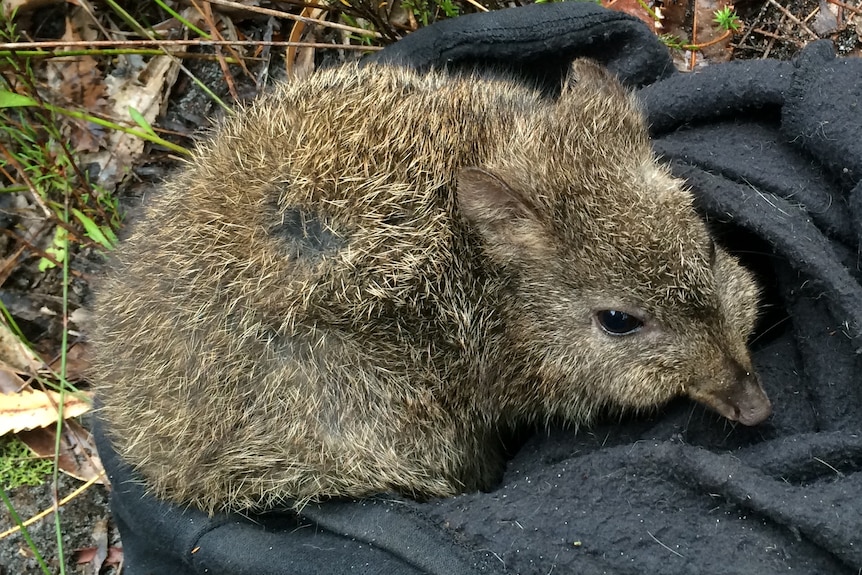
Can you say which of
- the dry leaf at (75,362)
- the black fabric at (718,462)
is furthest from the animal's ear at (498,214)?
the dry leaf at (75,362)

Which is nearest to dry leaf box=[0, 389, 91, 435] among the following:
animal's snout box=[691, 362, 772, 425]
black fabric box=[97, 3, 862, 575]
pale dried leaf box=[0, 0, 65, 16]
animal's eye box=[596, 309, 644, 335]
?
black fabric box=[97, 3, 862, 575]

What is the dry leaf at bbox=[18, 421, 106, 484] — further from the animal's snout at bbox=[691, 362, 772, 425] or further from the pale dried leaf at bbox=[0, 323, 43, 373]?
the animal's snout at bbox=[691, 362, 772, 425]

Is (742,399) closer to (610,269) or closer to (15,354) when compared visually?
(610,269)

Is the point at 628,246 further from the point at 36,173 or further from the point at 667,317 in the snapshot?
the point at 36,173

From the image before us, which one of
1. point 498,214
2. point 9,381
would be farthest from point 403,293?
point 9,381

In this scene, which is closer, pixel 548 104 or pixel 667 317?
pixel 667 317

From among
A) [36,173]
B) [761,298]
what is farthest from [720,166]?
[36,173]

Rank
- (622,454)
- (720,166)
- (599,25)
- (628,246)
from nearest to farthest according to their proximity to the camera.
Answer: (628,246)
(622,454)
(720,166)
(599,25)

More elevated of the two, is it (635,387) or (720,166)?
(720,166)
